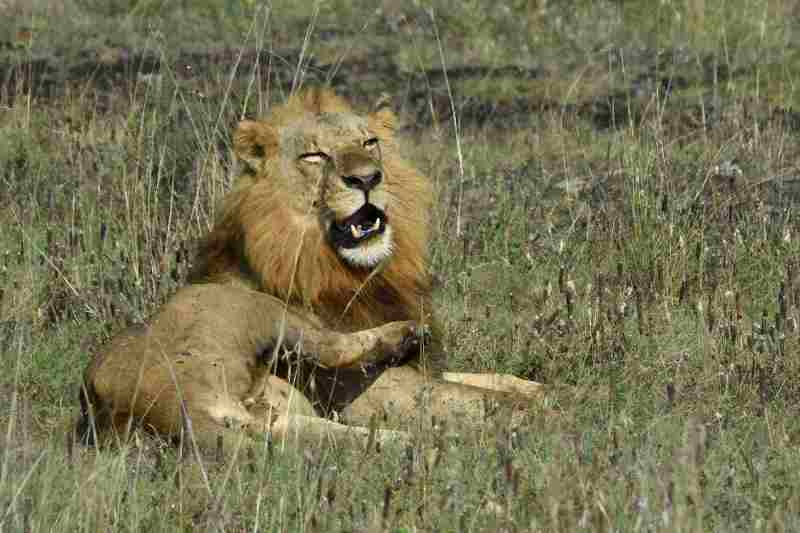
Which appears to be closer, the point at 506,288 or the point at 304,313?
the point at 304,313

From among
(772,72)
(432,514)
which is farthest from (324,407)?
(772,72)

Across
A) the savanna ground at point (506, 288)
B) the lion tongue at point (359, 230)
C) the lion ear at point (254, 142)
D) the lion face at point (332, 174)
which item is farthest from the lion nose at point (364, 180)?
the savanna ground at point (506, 288)

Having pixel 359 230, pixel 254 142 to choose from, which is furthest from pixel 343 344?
pixel 254 142

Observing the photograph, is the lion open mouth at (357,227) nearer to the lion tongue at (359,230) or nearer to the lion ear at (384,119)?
the lion tongue at (359,230)

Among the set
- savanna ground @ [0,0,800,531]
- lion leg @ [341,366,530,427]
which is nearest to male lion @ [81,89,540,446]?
lion leg @ [341,366,530,427]

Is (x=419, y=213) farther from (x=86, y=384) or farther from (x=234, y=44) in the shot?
(x=234, y=44)

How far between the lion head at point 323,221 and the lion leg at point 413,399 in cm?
24

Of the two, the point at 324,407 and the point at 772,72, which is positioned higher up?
the point at 324,407

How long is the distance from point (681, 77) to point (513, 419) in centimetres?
706

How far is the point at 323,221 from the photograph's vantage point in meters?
5.12

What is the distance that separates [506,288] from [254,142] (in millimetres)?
1549

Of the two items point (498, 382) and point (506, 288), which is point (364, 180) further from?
point (506, 288)

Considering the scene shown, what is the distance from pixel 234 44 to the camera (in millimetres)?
12711

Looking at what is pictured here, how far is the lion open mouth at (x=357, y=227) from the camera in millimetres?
5102
